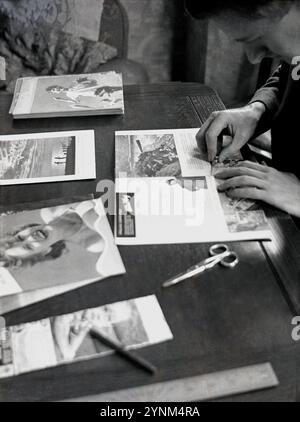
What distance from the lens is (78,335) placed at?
668 mm

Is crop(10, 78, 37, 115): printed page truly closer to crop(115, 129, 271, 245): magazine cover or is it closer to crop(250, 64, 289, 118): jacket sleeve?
crop(115, 129, 271, 245): magazine cover

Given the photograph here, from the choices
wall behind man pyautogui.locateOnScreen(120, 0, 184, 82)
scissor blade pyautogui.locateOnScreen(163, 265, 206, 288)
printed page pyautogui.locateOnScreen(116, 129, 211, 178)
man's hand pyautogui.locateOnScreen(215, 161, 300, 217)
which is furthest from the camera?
wall behind man pyautogui.locateOnScreen(120, 0, 184, 82)

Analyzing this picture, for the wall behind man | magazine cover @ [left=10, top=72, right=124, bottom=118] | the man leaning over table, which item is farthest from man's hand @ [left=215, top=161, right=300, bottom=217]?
the wall behind man

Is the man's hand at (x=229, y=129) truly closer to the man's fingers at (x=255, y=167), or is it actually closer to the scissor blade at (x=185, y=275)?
the man's fingers at (x=255, y=167)

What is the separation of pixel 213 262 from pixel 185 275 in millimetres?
55

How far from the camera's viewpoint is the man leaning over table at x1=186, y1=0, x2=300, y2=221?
81 centimetres

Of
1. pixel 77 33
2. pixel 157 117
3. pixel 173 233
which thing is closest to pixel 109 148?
pixel 157 117

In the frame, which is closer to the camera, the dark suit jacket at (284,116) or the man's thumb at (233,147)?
the man's thumb at (233,147)

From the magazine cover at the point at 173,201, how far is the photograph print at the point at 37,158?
116mm

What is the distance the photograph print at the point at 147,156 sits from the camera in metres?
1.00

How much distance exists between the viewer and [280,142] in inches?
50.4

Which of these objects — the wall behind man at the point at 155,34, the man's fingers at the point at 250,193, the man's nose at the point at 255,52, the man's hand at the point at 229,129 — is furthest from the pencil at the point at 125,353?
the wall behind man at the point at 155,34

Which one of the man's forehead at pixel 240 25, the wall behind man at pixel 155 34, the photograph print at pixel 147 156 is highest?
the man's forehead at pixel 240 25

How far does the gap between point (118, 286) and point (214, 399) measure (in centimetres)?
23
